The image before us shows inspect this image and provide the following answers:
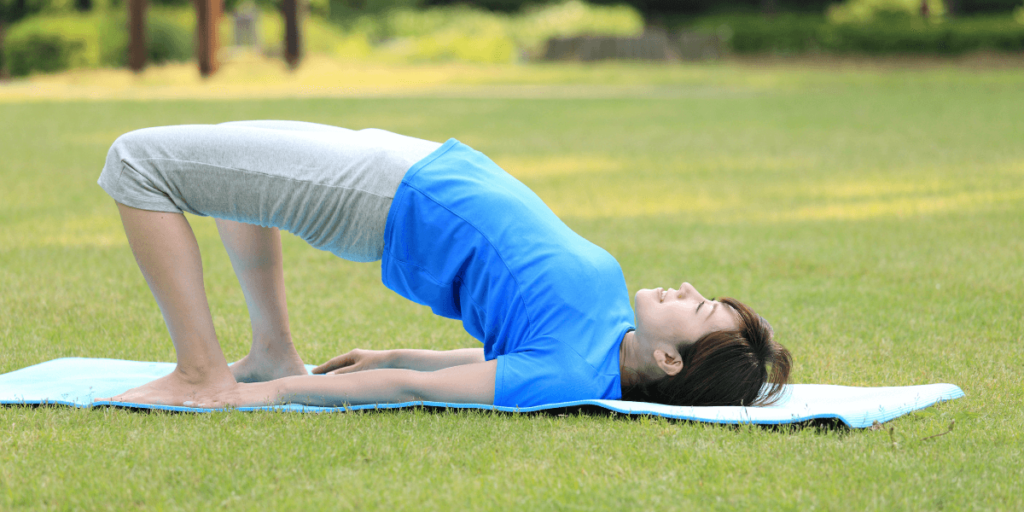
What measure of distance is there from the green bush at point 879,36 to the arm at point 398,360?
2813 centimetres

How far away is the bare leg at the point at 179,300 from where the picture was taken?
2994 mm

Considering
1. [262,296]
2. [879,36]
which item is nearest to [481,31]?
[879,36]

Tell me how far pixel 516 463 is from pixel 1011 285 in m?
3.58

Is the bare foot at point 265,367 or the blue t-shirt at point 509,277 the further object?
the bare foot at point 265,367

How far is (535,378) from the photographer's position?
9.71 feet

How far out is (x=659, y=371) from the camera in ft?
10.1

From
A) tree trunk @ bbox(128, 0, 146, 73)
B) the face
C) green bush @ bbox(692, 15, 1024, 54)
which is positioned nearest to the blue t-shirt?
the face

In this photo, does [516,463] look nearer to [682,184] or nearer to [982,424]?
[982,424]

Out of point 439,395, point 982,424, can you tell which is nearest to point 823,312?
point 982,424

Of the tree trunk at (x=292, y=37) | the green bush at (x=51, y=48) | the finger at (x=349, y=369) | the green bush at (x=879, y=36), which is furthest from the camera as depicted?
the green bush at (x=879, y=36)

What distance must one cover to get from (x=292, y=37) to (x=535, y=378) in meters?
22.4

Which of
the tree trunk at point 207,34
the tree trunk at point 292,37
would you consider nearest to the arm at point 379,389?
the tree trunk at point 207,34

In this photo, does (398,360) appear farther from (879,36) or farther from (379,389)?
(879,36)

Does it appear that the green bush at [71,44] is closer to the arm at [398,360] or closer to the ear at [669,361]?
the arm at [398,360]
